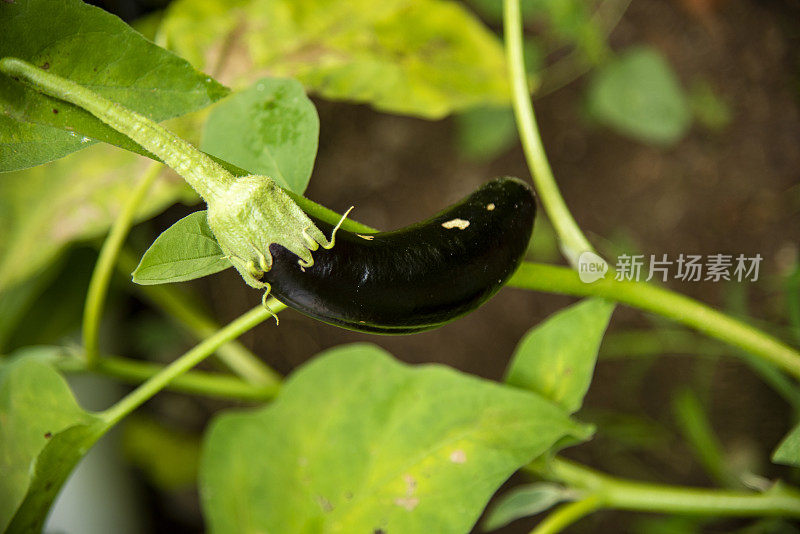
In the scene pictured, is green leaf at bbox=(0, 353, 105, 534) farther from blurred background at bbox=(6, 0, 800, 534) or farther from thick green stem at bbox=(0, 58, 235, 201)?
blurred background at bbox=(6, 0, 800, 534)

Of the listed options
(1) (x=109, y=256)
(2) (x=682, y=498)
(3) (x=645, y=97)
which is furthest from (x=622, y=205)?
(1) (x=109, y=256)

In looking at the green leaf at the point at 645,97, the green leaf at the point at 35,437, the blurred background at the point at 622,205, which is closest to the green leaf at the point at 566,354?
the green leaf at the point at 35,437

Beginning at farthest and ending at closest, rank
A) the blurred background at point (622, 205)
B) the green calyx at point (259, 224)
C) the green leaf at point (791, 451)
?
1. the blurred background at point (622, 205)
2. the green leaf at point (791, 451)
3. the green calyx at point (259, 224)

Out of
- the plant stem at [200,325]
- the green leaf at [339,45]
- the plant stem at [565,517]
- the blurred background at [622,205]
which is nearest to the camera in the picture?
the plant stem at [565,517]

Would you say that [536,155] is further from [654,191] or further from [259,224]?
[654,191]

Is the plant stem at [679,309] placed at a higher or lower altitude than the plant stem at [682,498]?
higher

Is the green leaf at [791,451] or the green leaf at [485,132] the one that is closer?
the green leaf at [791,451]

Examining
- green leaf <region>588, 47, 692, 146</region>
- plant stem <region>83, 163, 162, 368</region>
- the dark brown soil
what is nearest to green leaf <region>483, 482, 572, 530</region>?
plant stem <region>83, 163, 162, 368</region>

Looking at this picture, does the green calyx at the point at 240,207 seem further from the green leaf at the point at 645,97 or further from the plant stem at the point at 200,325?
the green leaf at the point at 645,97
